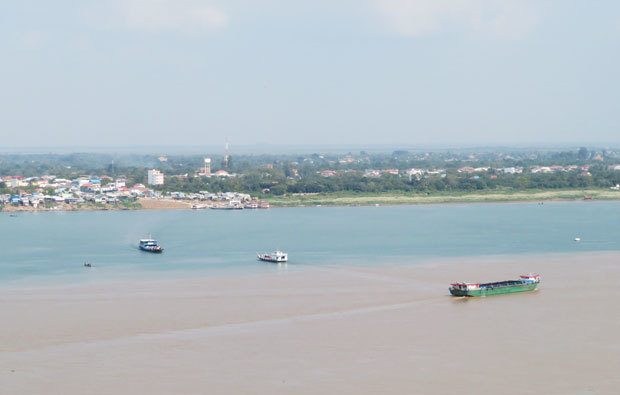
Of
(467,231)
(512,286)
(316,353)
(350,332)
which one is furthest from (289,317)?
(467,231)

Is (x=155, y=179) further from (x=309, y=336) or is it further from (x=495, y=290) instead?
(x=309, y=336)

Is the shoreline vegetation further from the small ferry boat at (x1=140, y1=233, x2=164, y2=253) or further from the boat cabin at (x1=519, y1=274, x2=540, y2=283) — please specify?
the boat cabin at (x1=519, y1=274, x2=540, y2=283)

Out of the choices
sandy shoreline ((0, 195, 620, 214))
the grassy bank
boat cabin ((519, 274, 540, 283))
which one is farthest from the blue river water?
boat cabin ((519, 274, 540, 283))

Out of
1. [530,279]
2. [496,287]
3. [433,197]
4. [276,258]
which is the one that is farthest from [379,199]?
[496,287]

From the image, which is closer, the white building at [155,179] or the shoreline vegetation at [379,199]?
the shoreline vegetation at [379,199]

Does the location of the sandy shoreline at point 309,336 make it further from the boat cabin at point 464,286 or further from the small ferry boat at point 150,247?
the small ferry boat at point 150,247

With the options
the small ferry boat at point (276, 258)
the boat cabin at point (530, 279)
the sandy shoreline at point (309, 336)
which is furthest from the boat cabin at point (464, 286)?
the small ferry boat at point (276, 258)
